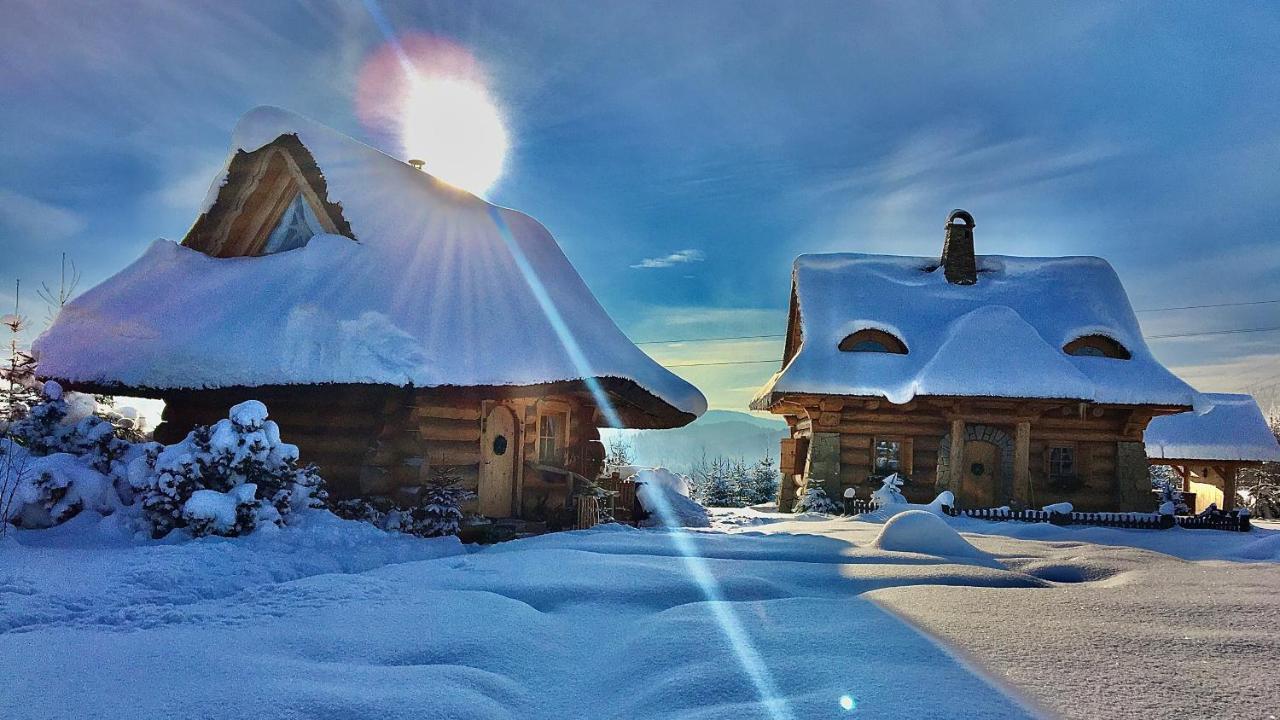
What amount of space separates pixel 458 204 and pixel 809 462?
10486 mm

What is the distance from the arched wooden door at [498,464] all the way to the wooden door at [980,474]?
36.5 feet

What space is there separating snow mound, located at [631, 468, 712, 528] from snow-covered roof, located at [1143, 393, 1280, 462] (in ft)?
63.7

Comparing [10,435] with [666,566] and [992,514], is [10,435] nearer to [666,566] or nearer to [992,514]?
[666,566]

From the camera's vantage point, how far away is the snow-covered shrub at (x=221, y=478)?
7559 mm

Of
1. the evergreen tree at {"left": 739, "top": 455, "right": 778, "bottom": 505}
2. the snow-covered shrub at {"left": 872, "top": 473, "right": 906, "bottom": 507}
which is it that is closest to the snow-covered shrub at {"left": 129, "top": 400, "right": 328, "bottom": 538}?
the snow-covered shrub at {"left": 872, "top": 473, "right": 906, "bottom": 507}

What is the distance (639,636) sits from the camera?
3.94 m

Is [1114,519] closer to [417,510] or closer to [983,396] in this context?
[983,396]

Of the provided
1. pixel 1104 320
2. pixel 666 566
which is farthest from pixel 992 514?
pixel 666 566

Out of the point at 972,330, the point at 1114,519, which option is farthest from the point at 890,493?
the point at 972,330

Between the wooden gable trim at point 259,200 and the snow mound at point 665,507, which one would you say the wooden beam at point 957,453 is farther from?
the wooden gable trim at point 259,200

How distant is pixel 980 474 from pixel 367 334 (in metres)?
14.4

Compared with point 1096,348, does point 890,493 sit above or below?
below

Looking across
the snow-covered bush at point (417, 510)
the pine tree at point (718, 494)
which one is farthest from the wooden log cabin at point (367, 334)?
the pine tree at point (718, 494)

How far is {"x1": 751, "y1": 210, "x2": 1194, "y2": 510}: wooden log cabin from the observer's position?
16859 millimetres
